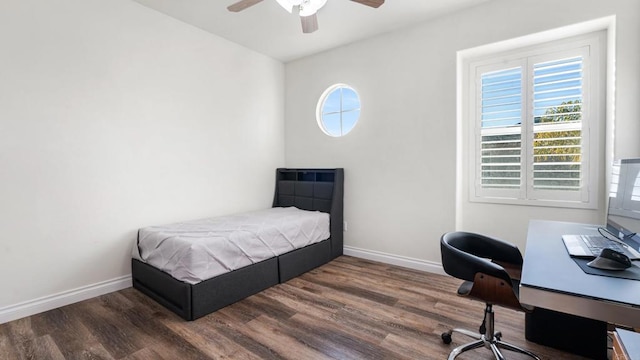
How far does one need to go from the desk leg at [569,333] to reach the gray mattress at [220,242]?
84.8 inches

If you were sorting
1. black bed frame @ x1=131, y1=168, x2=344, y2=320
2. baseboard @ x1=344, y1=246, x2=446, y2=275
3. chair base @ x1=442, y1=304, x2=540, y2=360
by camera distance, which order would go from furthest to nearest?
1. baseboard @ x1=344, y1=246, x2=446, y2=275
2. black bed frame @ x1=131, y1=168, x2=344, y2=320
3. chair base @ x1=442, y1=304, x2=540, y2=360

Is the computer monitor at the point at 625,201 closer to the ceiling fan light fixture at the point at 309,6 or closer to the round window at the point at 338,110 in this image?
the ceiling fan light fixture at the point at 309,6

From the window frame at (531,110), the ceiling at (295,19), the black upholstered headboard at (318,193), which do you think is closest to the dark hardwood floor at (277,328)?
the black upholstered headboard at (318,193)

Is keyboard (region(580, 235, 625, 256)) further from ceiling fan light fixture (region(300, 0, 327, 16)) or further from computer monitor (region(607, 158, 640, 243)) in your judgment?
ceiling fan light fixture (region(300, 0, 327, 16))

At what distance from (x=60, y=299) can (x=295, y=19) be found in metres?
3.52

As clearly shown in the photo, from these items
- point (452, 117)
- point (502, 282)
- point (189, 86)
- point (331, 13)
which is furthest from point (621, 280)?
point (189, 86)

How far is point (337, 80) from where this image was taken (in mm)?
3980

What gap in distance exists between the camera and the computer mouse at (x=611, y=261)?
1.18 m

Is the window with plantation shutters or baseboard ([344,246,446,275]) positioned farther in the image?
baseboard ([344,246,446,275])

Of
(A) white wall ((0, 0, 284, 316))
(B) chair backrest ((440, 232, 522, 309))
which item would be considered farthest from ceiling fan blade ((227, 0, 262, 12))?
(B) chair backrest ((440, 232, 522, 309))

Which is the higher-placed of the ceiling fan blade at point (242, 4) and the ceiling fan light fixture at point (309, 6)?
the ceiling fan blade at point (242, 4)

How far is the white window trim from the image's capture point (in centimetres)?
252

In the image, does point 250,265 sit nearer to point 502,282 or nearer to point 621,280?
point 502,282

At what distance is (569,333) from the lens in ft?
6.08
